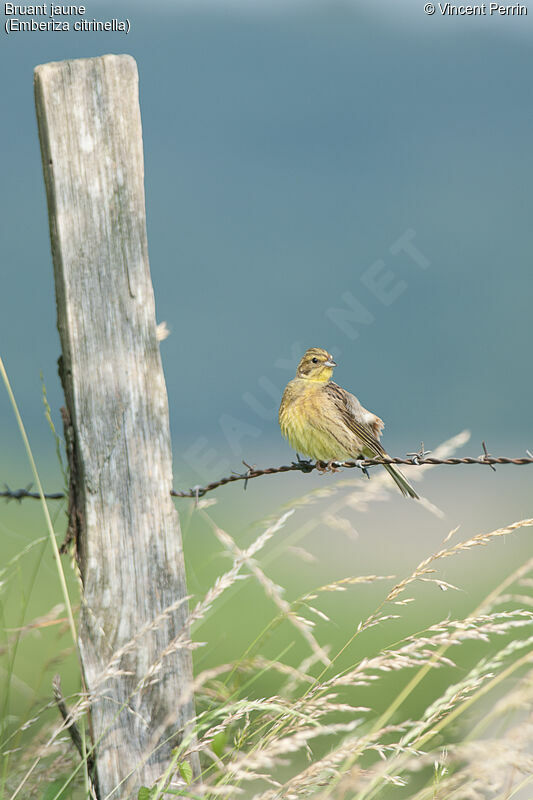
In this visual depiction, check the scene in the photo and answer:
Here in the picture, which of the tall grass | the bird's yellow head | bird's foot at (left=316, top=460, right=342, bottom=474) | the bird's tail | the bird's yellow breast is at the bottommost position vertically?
the tall grass

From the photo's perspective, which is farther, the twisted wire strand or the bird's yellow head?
the bird's yellow head

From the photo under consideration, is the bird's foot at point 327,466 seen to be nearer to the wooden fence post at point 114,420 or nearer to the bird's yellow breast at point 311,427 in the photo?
the bird's yellow breast at point 311,427

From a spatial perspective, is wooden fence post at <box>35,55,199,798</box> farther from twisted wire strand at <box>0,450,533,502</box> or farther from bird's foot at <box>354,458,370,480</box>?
bird's foot at <box>354,458,370,480</box>

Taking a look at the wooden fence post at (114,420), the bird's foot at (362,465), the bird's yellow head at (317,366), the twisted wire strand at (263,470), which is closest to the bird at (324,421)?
the bird's yellow head at (317,366)

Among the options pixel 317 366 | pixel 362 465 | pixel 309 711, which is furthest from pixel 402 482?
pixel 309 711

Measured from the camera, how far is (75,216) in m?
2.32

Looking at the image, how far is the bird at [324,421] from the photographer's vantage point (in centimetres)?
342

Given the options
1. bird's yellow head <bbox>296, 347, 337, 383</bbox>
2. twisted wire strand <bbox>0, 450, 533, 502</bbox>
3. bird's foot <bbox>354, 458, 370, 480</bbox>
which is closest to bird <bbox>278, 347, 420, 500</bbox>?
bird's yellow head <bbox>296, 347, 337, 383</bbox>

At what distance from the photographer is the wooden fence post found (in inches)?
89.2

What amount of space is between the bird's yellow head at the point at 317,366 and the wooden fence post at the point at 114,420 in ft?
4.35

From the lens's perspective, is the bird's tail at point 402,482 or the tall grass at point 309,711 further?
the bird's tail at point 402,482

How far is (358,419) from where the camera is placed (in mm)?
3475

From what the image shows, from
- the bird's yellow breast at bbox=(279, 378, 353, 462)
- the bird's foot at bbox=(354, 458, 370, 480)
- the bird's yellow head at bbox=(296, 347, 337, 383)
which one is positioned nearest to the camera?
the bird's foot at bbox=(354, 458, 370, 480)

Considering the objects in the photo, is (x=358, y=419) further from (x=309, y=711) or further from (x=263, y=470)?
(x=309, y=711)
